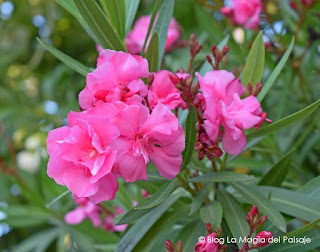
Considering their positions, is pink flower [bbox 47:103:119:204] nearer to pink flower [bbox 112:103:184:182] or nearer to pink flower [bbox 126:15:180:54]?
pink flower [bbox 112:103:184:182]

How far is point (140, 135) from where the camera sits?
2.58ft

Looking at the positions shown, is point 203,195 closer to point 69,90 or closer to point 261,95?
point 261,95

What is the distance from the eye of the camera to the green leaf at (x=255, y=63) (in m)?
0.99

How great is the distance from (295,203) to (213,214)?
7.6 inches

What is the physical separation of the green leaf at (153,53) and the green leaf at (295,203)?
35cm

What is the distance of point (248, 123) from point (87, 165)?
0.96ft

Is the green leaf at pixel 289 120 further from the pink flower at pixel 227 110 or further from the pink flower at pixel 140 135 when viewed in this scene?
the pink flower at pixel 140 135

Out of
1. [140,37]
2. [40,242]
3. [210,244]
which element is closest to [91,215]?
[40,242]

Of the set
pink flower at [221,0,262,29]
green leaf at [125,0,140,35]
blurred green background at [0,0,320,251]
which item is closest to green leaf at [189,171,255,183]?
blurred green background at [0,0,320,251]

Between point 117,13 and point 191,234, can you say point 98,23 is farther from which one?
point 191,234

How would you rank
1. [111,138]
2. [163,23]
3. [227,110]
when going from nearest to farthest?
[111,138], [227,110], [163,23]

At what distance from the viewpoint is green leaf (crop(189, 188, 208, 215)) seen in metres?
0.92

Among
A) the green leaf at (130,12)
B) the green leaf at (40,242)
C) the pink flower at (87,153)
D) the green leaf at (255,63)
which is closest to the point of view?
the pink flower at (87,153)

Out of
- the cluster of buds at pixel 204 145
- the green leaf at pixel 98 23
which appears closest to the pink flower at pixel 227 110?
the cluster of buds at pixel 204 145
